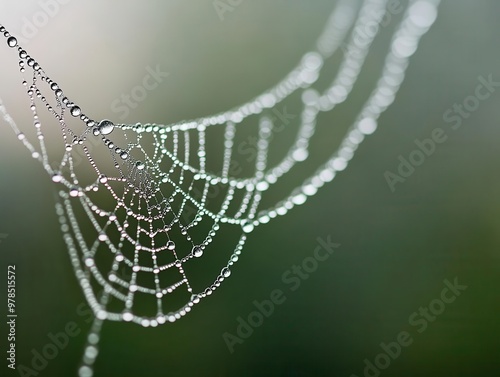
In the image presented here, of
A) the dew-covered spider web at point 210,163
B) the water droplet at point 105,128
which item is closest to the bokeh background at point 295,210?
the dew-covered spider web at point 210,163

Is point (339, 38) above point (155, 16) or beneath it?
beneath

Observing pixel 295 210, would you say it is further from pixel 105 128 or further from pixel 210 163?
pixel 105 128

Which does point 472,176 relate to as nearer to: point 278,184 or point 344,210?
point 344,210

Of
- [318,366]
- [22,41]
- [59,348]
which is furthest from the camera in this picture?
[318,366]

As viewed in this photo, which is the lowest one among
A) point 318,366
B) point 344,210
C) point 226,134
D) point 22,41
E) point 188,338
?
point 318,366

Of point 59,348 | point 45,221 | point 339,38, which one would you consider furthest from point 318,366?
point 339,38

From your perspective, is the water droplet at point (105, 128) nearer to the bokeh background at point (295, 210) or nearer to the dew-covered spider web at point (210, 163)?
the dew-covered spider web at point (210, 163)
